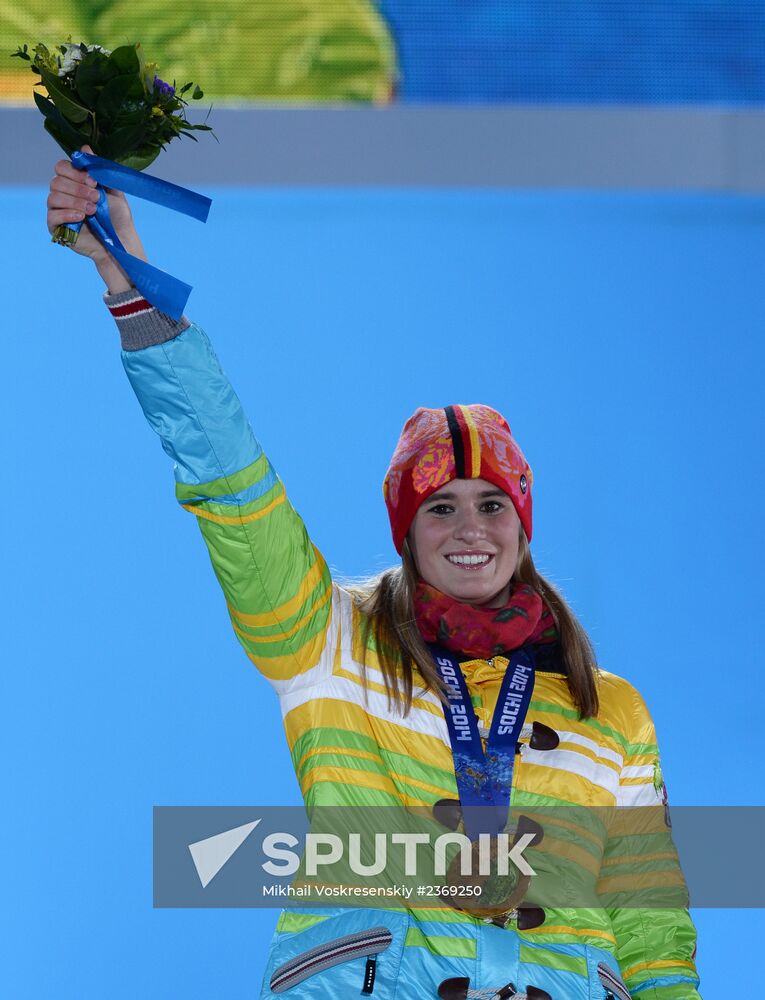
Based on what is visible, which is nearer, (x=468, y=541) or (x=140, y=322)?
(x=140, y=322)

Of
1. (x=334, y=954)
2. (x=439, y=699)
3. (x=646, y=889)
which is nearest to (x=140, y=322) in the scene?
(x=439, y=699)

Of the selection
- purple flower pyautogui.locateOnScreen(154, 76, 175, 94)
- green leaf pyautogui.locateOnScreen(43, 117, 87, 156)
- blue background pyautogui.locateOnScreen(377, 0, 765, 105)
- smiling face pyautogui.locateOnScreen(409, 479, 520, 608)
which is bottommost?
smiling face pyautogui.locateOnScreen(409, 479, 520, 608)

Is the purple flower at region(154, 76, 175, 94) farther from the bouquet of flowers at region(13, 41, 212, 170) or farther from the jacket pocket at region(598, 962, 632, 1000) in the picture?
the jacket pocket at region(598, 962, 632, 1000)

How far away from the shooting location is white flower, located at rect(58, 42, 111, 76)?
1.79m

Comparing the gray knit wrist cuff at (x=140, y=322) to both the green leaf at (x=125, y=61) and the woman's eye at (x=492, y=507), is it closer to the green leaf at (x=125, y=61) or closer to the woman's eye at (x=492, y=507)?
the green leaf at (x=125, y=61)

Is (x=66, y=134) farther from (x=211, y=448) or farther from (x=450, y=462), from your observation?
(x=450, y=462)

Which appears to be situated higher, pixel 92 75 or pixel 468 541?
pixel 92 75

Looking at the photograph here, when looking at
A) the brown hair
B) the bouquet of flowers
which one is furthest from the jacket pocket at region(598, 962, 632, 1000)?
the bouquet of flowers

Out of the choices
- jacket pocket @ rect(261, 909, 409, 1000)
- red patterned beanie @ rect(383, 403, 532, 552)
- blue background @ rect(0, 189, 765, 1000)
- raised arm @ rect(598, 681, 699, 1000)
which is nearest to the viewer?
jacket pocket @ rect(261, 909, 409, 1000)

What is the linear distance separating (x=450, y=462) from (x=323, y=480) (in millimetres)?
2213

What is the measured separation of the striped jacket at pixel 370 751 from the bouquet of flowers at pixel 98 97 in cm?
21

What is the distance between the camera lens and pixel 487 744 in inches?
74.5

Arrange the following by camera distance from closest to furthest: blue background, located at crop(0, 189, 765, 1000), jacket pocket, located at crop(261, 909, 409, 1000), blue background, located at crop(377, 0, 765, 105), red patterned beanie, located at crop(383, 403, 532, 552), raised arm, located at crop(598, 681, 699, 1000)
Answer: jacket pocket, located at crop(261, 909, 409, 1000) < raised arm, located at crop(598, 681, 699, 1000) < red patterned beanie, located at crop(383, 403, 532, 552) < blue background, located at crop(0, 189, 765, 1000) < blue background, located at crop(377, 0, 765, 105)

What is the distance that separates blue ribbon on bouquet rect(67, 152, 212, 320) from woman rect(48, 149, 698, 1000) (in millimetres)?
18
